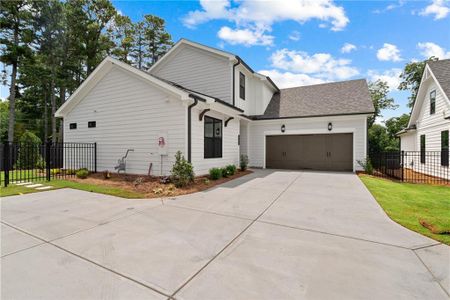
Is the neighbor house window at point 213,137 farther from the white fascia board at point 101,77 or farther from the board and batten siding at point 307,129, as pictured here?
the board and batten siding at point 307,129

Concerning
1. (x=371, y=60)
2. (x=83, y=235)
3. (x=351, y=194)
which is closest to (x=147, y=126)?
(x=83, y=235)

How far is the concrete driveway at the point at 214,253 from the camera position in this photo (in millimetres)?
2119

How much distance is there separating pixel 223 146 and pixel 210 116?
180 centimetres

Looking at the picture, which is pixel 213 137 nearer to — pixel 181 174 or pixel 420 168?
pixel 181 174

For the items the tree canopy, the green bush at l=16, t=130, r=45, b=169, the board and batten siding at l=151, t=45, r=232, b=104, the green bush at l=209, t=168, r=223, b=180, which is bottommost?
the green bush at l=209, t=168, r=223, b=180

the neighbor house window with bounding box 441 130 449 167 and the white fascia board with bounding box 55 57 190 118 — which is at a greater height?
the white fascia board with bounding box 55 57 190 118

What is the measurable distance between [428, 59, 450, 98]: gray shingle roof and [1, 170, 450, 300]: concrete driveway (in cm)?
976

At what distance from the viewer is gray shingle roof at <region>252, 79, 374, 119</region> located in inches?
472

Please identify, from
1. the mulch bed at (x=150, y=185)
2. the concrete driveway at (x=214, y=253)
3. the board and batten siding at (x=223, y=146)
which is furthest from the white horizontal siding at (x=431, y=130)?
the mulch bed at (x=150, y=185)

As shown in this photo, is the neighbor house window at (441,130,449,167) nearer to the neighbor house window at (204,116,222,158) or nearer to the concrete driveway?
the concrete driveway

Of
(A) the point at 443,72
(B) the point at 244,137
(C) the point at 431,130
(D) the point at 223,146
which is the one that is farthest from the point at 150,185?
(A) the point at 443,72

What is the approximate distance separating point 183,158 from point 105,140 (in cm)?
510

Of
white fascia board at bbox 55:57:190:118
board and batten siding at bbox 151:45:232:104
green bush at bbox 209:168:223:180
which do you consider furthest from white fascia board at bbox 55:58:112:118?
green bush at bbox 209:168:223:180

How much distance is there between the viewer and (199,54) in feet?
41.4
